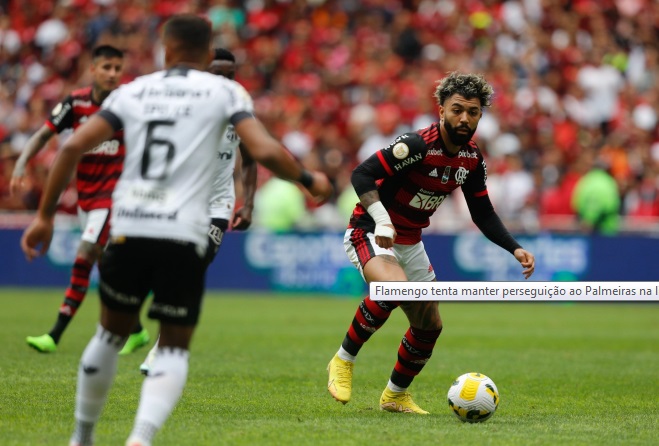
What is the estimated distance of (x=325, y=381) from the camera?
955 cm

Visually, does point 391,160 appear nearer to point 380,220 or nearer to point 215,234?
point 380,220

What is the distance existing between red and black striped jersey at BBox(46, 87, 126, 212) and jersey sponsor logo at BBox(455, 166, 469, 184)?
3.84 meters

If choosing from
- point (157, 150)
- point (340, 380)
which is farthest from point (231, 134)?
point (157, 150)

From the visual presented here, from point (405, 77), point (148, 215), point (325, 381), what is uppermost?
point (405, 77)

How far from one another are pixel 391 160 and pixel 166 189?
271cm

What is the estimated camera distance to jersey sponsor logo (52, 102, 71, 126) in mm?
10445

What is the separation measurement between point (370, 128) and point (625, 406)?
1467cm

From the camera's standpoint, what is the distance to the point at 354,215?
8344mm

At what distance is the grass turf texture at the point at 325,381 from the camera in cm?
673

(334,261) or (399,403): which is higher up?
(334,261)

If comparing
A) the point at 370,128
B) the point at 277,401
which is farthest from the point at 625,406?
the point at 370,128

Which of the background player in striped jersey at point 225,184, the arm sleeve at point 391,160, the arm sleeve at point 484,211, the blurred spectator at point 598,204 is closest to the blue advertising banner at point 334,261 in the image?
the blurred spectator at point 598,204

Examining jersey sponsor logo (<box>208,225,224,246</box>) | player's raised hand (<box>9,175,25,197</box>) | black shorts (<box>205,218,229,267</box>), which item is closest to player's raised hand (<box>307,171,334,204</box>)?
black shorts (<box>205,218,229,267</box>)

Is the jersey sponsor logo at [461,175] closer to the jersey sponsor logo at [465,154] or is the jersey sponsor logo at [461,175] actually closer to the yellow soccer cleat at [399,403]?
the jersey sponsor logo at [465,154]
